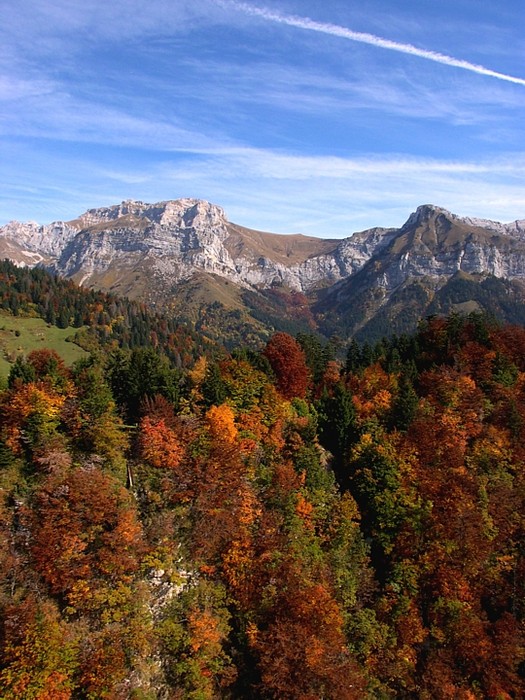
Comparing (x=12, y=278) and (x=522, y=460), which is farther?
(x=12, y=278)

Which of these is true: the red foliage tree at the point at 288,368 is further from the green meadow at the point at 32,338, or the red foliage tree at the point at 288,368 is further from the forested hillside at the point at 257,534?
the green meadow at the point at 32,338

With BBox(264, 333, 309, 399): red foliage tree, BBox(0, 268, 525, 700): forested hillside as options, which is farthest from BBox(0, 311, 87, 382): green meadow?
BBox(0, 268, 525, 700): forested hillside

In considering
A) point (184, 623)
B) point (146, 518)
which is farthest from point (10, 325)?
point (184, 623)

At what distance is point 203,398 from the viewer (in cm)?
6350

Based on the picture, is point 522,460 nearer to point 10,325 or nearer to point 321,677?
point 321,677

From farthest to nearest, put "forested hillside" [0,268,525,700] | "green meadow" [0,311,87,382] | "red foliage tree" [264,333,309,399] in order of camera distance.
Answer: "green meadow" [0,311,87,382], "red foliage tree" [264,333,309,399], "forested hillside" [0,268,525,700]

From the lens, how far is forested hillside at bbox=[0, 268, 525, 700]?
134 feet

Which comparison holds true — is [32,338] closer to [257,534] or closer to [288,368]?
[288,368]

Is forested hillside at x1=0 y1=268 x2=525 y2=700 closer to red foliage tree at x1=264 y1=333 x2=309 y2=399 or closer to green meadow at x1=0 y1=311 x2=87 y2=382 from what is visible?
red foliage tree at x1=264 y1=333 x2=309 y2=399

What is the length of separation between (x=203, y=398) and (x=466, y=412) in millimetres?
38610

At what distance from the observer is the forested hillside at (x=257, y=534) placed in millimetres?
40781

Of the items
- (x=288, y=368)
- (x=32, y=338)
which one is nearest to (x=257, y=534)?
(x=288, y=368)

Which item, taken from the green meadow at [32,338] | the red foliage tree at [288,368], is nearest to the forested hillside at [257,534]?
the red foliage tree at [288,368]

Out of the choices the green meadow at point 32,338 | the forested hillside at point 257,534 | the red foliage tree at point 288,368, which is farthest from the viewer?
the green meadow at point 32,338
